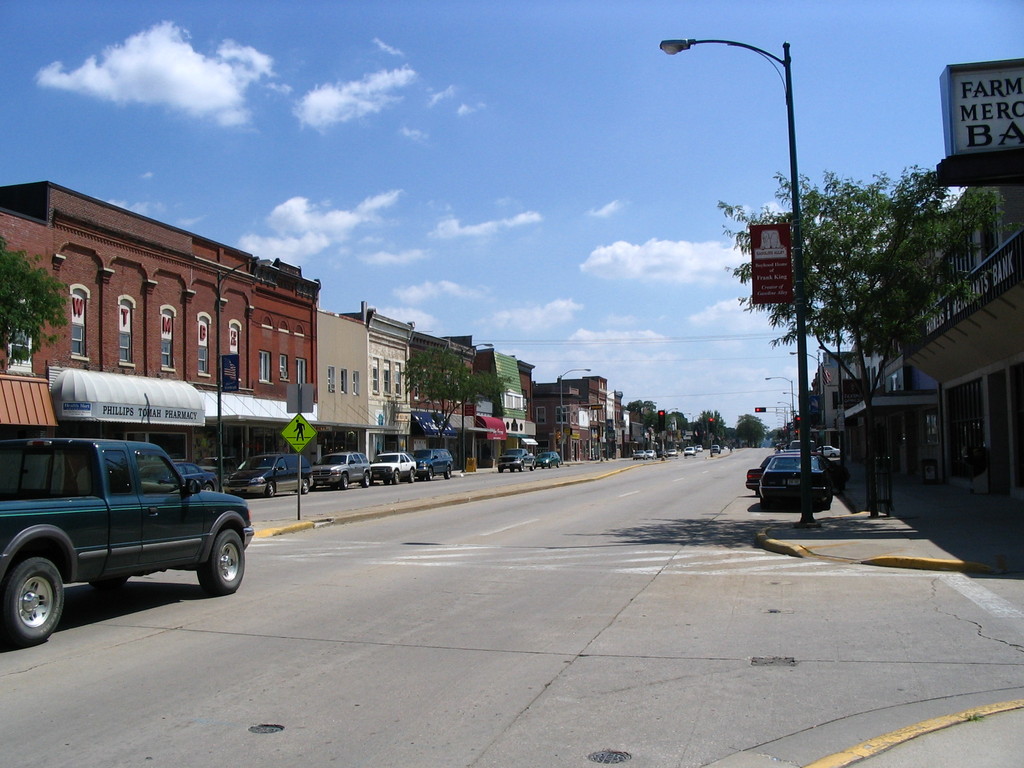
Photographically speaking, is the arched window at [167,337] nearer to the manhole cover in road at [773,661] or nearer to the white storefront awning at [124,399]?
the white storefront awning at [124,399]

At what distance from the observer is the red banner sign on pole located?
58.4 ft

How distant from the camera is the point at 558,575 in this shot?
1295cm

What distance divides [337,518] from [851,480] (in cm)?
2426

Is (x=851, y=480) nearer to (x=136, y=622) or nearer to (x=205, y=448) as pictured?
(x=205, y=448)


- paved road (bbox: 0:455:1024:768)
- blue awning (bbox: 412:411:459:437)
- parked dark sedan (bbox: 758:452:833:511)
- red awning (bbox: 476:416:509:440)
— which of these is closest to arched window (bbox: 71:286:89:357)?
paved road (bbox: 0:455:1024:768)

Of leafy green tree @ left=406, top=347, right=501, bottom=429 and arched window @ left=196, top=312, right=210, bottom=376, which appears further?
leafy green tree @ left=406, top=347, right=501, bottom=429

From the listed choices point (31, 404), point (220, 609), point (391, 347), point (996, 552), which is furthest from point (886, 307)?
point (391, 347)

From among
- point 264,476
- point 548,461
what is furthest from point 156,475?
point 548,461

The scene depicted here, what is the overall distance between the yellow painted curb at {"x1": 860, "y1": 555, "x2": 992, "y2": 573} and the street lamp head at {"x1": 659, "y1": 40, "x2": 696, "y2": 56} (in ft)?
33.4

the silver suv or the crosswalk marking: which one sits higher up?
the silver suv

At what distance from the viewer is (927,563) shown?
506 inches

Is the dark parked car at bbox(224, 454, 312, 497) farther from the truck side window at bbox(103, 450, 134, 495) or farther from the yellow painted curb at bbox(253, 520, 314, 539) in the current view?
the truck side window at bbox(103, 450, 134, 495)

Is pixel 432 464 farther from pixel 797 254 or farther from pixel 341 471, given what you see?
pixel 797 254

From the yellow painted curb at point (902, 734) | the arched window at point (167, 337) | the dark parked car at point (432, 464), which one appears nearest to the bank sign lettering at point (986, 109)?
the yellow painted curb at point (902, 734)
